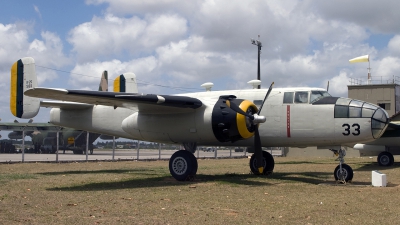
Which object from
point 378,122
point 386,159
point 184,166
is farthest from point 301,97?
point 386,159

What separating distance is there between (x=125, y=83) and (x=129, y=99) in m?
8.83

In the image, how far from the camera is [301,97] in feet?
52.2

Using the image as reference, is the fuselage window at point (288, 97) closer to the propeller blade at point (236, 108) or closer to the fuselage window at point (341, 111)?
the fuselage window at point (341, 111)

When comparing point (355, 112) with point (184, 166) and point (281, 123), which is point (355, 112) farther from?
point (184, 166)

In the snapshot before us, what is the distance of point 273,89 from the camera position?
16.7 metres

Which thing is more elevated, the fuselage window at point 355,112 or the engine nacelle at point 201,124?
the fuselage window at point 355,112

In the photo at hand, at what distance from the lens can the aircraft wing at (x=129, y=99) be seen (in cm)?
1279

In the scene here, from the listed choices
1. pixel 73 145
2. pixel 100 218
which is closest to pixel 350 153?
pixel 73 145

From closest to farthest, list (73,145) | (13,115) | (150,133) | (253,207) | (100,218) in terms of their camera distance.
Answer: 1. (100,218)
2. (253,207)
3. (150,133)
4. (13,115)
5. (73,145)

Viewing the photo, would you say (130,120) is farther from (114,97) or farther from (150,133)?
(114,97)

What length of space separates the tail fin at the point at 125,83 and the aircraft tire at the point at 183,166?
768 centimetres

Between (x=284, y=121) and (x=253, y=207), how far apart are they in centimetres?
661

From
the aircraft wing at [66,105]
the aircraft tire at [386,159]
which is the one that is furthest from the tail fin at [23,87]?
the aircraft tire at [386,159]

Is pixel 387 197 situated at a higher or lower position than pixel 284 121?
lower
